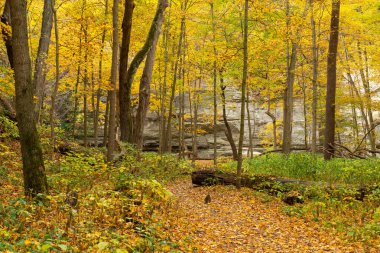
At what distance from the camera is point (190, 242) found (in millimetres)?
5910

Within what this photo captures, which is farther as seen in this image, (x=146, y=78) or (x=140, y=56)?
(x=146, y=78)

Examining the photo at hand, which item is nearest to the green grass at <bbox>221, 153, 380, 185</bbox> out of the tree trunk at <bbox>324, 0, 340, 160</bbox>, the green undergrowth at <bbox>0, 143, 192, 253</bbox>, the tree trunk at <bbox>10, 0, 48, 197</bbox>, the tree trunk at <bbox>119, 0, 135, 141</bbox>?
the tree trunk at <bbox>324, 0, 340, 160</bbox>

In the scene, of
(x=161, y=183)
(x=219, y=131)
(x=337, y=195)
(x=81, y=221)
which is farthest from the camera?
(x=219, y=131)

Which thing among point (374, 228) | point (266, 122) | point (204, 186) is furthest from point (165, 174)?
point (266, 122)

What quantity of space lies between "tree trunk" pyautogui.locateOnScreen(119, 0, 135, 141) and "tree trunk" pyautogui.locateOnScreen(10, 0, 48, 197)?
805cm

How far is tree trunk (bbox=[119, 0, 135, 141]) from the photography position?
1345cm

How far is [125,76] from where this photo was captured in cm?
1403

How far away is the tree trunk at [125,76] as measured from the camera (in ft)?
44.1

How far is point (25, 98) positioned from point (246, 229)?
5.07m

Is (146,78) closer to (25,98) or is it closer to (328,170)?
(328,170)

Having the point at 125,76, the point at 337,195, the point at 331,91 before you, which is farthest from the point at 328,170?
the point at 125,76

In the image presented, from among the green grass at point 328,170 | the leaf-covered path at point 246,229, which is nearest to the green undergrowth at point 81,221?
the leaf-covered path at point 246,229

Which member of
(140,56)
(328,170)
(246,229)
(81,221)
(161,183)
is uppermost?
(140,56)

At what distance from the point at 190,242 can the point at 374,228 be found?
3486 mm
